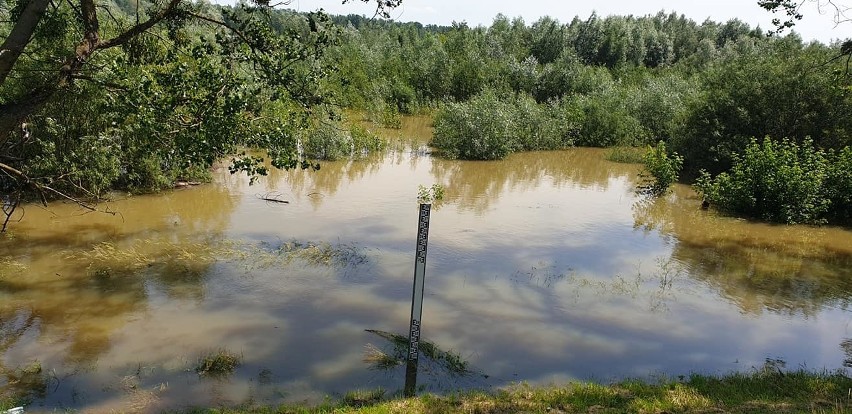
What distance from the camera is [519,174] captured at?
23.3 meters

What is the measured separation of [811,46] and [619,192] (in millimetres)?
9707

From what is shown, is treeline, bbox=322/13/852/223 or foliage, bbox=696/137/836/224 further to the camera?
treeline, bbox=322/13/852/223

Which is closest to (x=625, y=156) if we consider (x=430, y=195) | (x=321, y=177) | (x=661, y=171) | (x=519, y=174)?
(x=519, y=174)

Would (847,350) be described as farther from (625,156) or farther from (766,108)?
(625,156)

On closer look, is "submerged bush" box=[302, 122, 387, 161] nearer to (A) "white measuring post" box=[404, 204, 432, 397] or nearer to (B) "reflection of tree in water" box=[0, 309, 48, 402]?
(B) "reflection of tree in water" box=[0, 309, 48, 402]

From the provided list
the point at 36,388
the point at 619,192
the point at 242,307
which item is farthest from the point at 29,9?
the point at 619,192

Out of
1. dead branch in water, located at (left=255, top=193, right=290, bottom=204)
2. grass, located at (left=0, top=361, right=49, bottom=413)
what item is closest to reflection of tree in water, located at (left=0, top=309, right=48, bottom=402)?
grass, located at (left=0, top=361, right=49, bottom=413)

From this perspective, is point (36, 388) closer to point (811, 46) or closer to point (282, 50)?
point (282, 50)

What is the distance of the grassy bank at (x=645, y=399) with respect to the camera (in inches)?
241

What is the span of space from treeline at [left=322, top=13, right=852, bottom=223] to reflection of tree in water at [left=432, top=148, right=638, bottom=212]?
1.03 meters

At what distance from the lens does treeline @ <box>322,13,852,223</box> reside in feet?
67.2

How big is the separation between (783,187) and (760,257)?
3902 millimetres

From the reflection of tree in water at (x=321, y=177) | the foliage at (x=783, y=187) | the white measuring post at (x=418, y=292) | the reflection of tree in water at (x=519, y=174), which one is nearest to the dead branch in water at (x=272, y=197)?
the reflection of tree in water at (x=321, y=177)

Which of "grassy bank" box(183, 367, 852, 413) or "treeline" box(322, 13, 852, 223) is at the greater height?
"treeline" box(322, 13, 852, 223)
